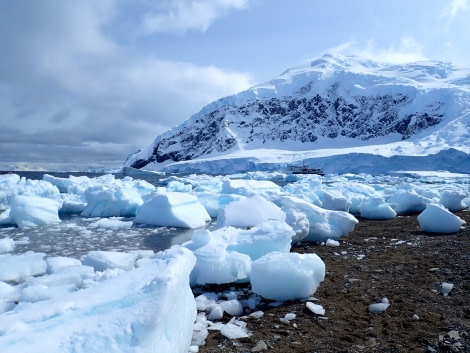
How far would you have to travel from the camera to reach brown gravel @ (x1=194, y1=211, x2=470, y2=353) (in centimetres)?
278

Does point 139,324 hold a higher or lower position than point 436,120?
lower

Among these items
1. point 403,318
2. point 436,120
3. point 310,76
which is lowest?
point 403,318

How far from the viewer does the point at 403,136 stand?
7956cm

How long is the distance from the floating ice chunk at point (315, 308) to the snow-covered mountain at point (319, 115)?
55.6 metres

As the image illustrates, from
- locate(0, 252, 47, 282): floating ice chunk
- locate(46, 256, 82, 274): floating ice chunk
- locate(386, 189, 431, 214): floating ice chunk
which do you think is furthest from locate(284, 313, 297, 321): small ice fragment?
locate(386, 189, 431, 214): floating ice chunk

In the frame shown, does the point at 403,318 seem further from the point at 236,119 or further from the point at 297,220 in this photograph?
the point at 236,119

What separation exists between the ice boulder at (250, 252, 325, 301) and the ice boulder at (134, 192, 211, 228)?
231 inches

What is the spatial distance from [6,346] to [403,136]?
8762 centimetres

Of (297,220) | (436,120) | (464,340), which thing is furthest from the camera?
(436,120)

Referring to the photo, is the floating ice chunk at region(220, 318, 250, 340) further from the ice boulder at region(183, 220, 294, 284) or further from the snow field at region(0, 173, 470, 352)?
the ice boulder at region(183, 220, 294, 284)

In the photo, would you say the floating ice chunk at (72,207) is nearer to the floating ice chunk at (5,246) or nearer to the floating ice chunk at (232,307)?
the floating ice chunk at (5,246)

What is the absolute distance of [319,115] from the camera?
338ft

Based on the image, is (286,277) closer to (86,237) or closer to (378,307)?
(378,307)

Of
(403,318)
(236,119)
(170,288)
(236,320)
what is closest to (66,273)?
(236,320)
